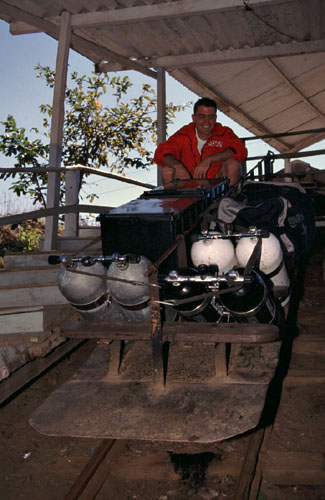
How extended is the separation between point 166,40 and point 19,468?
24.7ft

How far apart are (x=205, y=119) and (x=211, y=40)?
379cm

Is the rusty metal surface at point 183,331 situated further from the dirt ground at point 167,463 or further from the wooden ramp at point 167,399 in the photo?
the dirt ground at point 167,463

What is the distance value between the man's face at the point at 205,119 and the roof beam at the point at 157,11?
2310 millimetres

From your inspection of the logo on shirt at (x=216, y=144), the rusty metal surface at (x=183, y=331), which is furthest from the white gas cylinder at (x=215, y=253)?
the logo on shirt at (x=216, y=144)

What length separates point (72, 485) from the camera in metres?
3.08

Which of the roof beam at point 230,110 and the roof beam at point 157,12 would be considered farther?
the roof beam at point 230,110

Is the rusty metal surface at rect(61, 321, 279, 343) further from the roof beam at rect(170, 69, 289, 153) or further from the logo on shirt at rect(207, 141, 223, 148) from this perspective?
the roof beam at rect(170, 69, 289, 153)

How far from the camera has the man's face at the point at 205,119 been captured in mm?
5699

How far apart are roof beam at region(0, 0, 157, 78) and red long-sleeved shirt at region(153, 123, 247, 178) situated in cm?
332

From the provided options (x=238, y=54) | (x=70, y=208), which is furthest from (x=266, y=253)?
(x=238, y=54)

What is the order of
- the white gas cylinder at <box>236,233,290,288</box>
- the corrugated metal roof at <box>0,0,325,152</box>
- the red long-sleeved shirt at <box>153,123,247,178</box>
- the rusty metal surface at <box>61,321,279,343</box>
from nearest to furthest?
1. the rusty metal surface at <box>61,321,279,343</box>
2. the white gas cylinder at <box>236,233,290,288</box>
3. the red long-sleeved shirt at <box>153,123,247,178</box>
4. the corrugated metal roof at <box>0,0,325,152</box>

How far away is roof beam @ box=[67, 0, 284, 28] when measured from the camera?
7109 mm

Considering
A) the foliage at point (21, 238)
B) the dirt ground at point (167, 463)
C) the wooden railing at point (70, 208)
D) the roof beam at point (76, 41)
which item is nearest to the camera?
the dirt ground at point (167, 463)

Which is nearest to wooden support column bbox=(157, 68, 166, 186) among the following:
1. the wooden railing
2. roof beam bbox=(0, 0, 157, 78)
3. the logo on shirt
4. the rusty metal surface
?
roof beam bbox=(0, 0, 157, 78)
